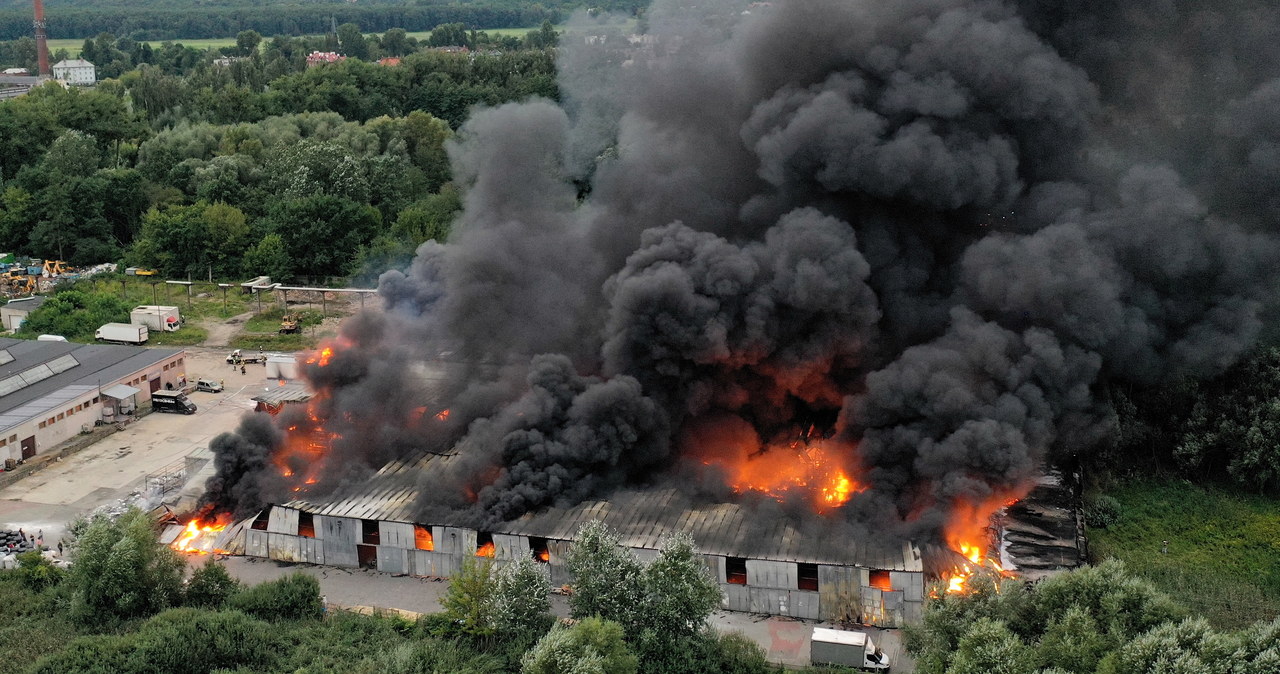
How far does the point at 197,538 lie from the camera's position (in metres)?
37.2

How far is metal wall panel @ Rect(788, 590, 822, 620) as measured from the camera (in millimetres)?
32406

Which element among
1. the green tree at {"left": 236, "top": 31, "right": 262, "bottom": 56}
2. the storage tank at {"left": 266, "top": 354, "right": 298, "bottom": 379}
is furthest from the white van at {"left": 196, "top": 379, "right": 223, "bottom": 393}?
the green tree at {"left": 236, "top": 31, "right": 262, "bottom": 56}

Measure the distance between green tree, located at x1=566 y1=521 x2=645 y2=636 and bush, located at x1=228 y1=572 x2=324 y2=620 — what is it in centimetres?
767

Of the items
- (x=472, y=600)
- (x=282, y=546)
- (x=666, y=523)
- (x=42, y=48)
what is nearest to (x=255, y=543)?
(x=282, y=546)

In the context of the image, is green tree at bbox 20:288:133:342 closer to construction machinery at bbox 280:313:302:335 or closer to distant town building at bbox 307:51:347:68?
construction machinery at bbox 280:313:302:335

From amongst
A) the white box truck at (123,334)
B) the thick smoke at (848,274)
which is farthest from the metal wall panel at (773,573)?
the white box truck at (123,334)

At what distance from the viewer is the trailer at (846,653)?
29.8m

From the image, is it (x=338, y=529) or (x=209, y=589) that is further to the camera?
(x=338, y=529)

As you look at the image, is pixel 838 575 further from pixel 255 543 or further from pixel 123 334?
pixel 123 334

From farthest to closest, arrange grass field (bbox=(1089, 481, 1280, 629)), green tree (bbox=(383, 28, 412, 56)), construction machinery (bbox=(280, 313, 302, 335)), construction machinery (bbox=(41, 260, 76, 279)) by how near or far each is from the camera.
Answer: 1. green tree (bbox=(383, 28, 412, 56))
2. construction machinery (bbox=(41, 260, 76, 279))
3. construction machinery (bbox=(280, 313, 302, 335))
4. grass field (bbox=(1089, 481, 1280, 629))

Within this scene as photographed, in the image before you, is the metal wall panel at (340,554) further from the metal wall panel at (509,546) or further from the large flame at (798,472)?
the large flame at (798,472)

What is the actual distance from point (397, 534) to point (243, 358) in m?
26.1

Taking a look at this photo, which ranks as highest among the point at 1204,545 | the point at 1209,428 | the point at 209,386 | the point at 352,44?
the point at 352,44

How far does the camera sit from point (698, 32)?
45406 millimetres
